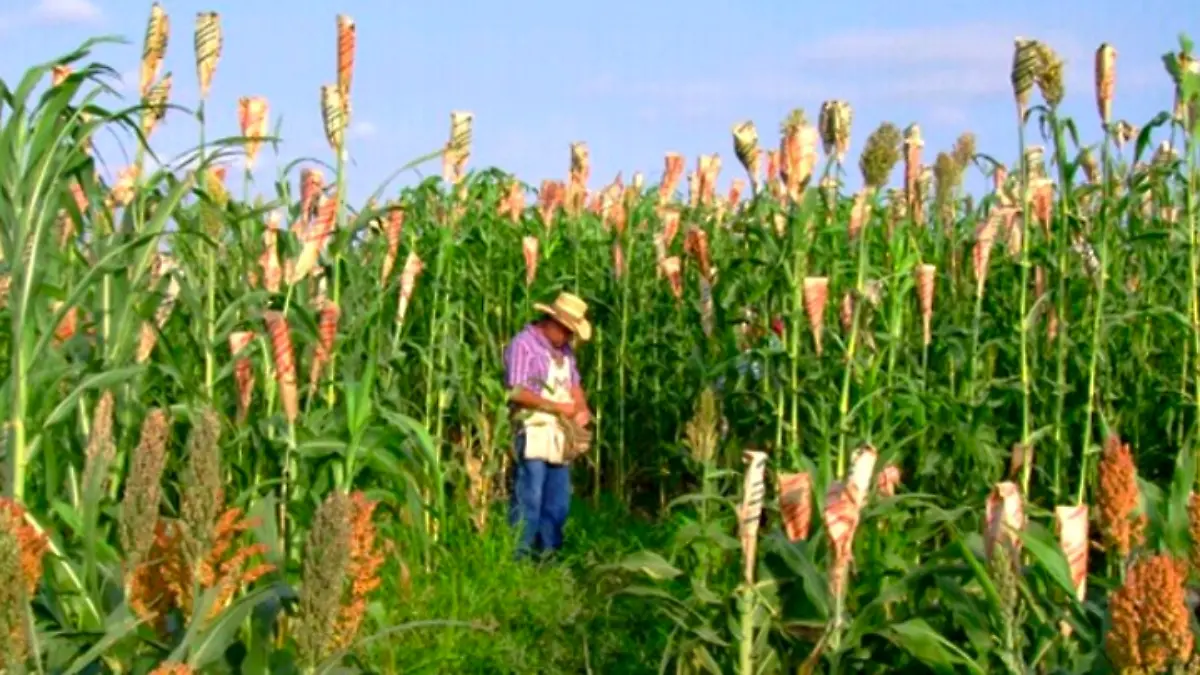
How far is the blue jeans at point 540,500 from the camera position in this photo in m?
8.17

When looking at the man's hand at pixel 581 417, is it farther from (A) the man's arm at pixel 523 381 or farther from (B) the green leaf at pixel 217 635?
(B) the green leaf at pixel 217 635

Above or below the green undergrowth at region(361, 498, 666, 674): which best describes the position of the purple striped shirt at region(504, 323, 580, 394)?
above

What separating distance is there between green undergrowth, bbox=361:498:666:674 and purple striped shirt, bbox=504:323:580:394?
2.04ft

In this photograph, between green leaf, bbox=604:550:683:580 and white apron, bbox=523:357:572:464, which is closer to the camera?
green leaf, bbox=604:550:683:580

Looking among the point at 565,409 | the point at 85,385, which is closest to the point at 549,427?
the point at 565,409

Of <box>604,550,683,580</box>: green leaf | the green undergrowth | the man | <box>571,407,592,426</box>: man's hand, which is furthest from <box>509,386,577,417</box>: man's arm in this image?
<box>604,550,683,580</box>: green leaf

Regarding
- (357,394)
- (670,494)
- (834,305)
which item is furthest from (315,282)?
(670,494)

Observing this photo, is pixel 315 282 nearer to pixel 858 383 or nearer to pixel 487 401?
pixel 858 383

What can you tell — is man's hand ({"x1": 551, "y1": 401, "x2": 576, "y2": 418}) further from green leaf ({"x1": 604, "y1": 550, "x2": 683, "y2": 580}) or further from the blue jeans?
green leaf ({"x1": 604, "y1": 550, "x2": 683, "y2": 580})

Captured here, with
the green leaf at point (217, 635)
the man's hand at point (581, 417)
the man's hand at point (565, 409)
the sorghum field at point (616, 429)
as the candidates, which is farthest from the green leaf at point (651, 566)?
the man's hand at point (581, 417)

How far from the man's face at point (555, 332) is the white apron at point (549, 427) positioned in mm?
82

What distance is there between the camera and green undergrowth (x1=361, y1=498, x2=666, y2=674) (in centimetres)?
562

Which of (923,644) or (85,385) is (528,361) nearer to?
(923,644)

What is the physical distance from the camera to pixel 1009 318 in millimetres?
7227
